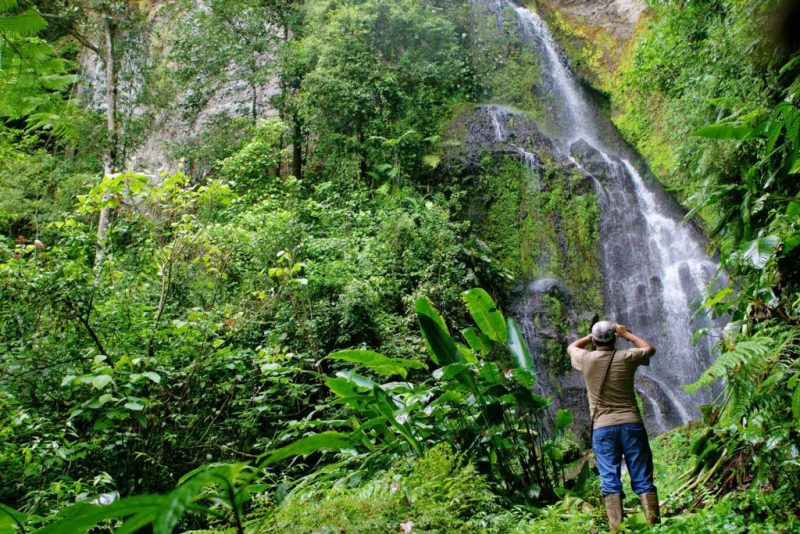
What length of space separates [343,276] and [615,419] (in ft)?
16.4

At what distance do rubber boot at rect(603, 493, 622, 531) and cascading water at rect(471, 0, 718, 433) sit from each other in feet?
21.0

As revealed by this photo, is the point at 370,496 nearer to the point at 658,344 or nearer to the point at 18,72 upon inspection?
the point at 18,72

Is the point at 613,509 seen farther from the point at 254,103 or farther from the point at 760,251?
the point at 254,103

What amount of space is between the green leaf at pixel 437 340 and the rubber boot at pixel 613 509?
4.28 ft

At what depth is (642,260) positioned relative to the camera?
1124cm

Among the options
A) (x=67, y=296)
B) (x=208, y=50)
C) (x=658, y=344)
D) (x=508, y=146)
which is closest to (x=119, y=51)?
(x=208, y=50)

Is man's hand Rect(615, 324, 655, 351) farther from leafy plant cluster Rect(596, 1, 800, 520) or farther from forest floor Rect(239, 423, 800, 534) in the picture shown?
forest floor Rect(239, 423, 800, 534)

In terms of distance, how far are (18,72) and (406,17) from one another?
11381 mm

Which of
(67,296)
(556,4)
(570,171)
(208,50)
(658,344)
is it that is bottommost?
(658,344)

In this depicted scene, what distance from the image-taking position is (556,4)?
16.0 m

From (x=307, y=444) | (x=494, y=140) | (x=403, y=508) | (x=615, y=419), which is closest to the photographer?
(x=307, y=444)

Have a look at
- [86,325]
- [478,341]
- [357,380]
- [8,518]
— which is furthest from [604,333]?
[86,325]

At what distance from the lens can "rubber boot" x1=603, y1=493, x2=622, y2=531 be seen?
3.53 metres

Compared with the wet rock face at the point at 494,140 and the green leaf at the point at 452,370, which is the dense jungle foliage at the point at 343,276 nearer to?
the green leaf at the point at 452,370
